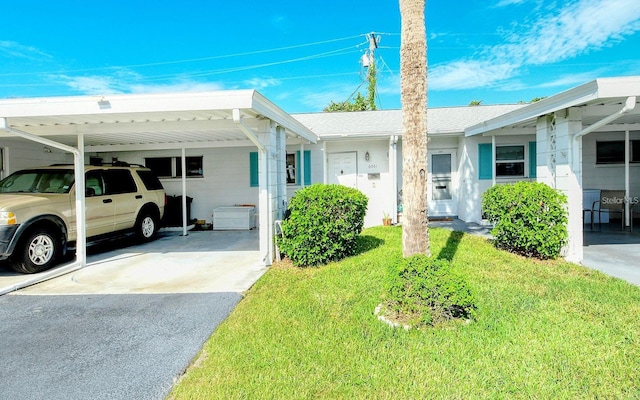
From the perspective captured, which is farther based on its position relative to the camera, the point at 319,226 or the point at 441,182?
the point at 441,182

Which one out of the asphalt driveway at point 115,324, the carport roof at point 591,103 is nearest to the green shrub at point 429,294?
the asphalt driveway at point 115,324

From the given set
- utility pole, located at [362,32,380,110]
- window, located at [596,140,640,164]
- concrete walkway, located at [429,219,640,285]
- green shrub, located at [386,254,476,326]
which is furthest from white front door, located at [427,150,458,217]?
utility pole, located at [362,32,380,110]

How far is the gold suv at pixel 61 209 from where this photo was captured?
554cm

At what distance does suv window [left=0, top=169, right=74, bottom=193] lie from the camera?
6.65 m

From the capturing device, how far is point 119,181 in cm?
812

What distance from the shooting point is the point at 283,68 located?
23.0 metres

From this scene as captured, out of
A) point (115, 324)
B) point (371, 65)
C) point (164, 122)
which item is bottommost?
point (115, 324)

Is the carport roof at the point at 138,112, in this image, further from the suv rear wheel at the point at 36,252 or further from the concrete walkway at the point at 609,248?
the concrete walkway at the point at 609,248

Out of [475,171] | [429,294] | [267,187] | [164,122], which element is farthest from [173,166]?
[429,294]

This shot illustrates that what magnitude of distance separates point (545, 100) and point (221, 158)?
341 inches

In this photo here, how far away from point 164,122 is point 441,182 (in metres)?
8.09

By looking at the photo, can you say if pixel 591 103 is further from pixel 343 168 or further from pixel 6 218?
pixel 6 218

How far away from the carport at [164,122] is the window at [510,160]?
19.7ft

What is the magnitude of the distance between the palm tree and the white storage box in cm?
717
